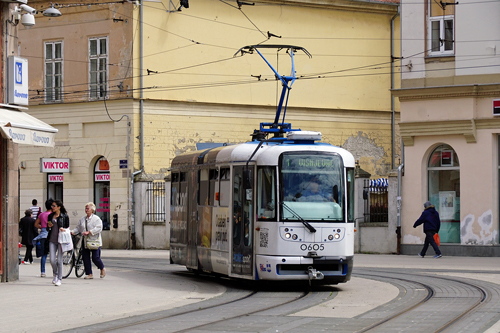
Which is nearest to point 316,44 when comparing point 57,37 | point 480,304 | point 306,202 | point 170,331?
point 57,37

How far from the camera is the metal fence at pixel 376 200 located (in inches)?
1102

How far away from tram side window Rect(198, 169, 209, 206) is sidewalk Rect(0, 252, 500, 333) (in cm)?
171

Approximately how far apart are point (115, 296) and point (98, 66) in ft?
65.7

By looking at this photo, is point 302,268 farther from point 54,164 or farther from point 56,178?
point 56,178

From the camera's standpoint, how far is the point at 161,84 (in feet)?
109

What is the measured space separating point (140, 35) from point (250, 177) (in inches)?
729

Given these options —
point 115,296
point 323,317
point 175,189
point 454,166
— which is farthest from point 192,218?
point 454,166

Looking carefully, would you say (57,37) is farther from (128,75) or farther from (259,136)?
(259,136)

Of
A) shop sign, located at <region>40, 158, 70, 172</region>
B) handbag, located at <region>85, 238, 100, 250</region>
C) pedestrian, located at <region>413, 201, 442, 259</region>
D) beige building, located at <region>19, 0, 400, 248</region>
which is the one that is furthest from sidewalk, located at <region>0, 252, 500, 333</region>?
shop sign, located at <region>40, 158, 70, 172</region>

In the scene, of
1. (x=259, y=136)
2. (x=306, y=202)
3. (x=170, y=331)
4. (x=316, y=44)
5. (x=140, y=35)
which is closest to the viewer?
(x=170, y=331)

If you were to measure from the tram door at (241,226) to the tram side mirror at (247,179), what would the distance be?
74 millimetres

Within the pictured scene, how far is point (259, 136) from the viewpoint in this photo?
17.4 m

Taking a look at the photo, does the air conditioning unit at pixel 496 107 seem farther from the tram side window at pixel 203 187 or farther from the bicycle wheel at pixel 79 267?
the bicycle wheel at pixel 79 267

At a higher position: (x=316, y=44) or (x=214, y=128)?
(x=316, y=44)
